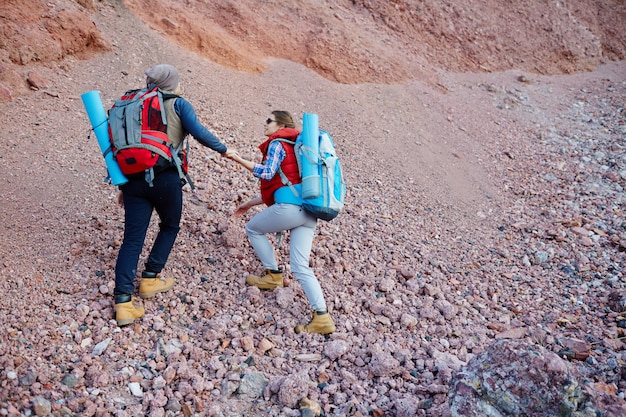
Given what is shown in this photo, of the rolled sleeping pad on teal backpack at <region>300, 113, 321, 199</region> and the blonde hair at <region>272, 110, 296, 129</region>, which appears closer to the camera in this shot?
the rolled sleeping pad on teal backpack at <region>300, 113, 321, 199</region>

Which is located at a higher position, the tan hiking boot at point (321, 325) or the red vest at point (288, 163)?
the red vest at point (288, 163)

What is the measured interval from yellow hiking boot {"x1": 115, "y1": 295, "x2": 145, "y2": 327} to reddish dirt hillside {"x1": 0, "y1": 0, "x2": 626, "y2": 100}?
3943mm

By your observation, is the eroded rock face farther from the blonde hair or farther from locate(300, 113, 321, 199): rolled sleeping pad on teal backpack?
the blonde hair

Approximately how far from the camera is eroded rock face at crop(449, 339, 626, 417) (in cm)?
296

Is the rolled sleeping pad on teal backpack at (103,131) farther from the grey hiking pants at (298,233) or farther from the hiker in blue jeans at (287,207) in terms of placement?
the grey hiking pants at (298,233)

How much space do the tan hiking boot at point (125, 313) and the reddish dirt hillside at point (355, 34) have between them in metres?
3.97

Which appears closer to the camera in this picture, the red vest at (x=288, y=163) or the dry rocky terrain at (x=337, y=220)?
the dry rocky terrain at (x=337, y=220)

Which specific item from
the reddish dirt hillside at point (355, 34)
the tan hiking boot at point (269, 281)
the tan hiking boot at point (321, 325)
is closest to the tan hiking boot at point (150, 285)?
the tan hiking boot at point (269, 281)

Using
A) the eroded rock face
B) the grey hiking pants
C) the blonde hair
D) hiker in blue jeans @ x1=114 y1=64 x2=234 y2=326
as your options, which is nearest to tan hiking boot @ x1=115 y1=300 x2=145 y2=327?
hiker in blue jeans @ x1=114 y1=64 x2=234 y2=326

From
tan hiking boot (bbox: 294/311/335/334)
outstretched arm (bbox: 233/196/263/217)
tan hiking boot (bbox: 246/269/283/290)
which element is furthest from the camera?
tan hiking boot (bbox: 246/269/283/290)

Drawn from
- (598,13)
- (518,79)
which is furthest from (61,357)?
(598,13)

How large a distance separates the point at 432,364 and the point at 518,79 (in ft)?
29.5

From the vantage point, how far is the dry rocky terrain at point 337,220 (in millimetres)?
3559

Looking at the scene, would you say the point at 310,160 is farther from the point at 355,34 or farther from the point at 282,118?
the point at 355,34
